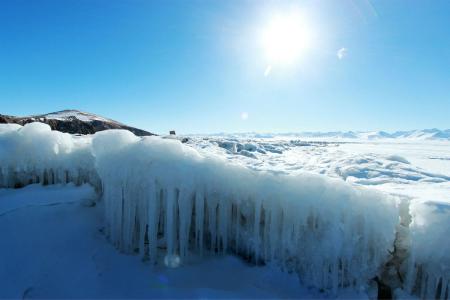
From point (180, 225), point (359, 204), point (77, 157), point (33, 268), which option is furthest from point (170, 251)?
point (77, 157)

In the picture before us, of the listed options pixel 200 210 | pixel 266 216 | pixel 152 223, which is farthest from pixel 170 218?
pixel 266 216

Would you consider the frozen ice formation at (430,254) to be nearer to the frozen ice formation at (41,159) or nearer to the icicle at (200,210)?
the icicle at (200,210)

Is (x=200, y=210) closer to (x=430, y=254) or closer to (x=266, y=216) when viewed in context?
(x=266, y=216)

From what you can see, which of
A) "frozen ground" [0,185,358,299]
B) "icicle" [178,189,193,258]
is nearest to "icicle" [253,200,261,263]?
"frozen ground" [0,185,358,299]

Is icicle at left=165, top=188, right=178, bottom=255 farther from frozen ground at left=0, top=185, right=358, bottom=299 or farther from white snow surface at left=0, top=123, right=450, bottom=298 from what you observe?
frozen ground at left=0, top=185, right=358, bottom=299

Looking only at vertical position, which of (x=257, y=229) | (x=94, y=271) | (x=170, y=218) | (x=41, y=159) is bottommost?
(x=94, y=271)

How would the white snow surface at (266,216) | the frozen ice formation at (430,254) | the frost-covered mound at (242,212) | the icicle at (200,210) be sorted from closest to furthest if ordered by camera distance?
the frozen ice formation at (430,254) → the white snow surface at (266,216) → the frost-covered mound at (242,212) → the icicle at (200,210)

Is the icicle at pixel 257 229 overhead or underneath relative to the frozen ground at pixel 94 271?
overhead

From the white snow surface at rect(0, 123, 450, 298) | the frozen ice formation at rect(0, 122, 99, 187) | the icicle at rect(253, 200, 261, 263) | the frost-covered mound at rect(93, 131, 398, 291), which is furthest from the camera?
the frozen ice formation at rect(0, 122, 99, 187)

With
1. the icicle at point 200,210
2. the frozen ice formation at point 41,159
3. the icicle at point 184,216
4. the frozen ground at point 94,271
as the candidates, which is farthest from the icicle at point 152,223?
the frozen ice formation at point 41,159

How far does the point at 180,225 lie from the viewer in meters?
4.18

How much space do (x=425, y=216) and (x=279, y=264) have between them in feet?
6.88

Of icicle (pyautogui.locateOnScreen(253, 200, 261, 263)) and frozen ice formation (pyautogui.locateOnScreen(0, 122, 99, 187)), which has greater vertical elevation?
frozen ice formation (pyautogui.locateOnScreen(0, 122, 99, 187))

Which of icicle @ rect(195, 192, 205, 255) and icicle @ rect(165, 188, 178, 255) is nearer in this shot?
icicle @ rect(165, 188, 178, 255)
